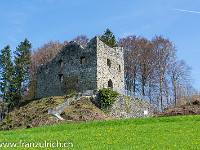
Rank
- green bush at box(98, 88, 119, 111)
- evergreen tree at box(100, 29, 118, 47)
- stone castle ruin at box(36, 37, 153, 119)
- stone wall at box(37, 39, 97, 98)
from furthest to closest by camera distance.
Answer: evergreen tree at box(100, 29, 118, 47)
stone wall at box(37, 39, 97, 98)
stone castle ruin at box(36, 37, 153, 119)
green bush at box(98, 88, 119, 111)

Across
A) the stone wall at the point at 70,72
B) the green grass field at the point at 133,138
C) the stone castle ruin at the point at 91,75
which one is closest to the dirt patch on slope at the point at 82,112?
the stone castle ruin at the point at 91,75

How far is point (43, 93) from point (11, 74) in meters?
4.58

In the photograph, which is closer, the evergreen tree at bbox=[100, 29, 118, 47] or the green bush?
the green bush

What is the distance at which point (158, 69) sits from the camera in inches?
1195

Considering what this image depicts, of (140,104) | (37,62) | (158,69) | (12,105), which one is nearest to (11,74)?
(12,105)

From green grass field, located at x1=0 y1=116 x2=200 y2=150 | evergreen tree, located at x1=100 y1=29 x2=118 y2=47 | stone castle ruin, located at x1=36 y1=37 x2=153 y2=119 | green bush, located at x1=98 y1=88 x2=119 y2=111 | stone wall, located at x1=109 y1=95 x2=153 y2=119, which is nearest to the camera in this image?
green grass field, located at x1=0 y1=116 x2=200 y2=150

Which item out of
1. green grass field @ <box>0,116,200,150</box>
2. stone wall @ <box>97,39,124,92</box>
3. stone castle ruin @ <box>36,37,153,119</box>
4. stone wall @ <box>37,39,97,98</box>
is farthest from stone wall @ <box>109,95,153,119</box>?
green grass field @ <box>0,116,200,150</box>

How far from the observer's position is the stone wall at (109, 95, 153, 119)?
22000 millimetres

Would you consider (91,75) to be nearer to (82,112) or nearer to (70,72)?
(70,72)

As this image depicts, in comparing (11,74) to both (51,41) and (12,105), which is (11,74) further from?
(51,41)

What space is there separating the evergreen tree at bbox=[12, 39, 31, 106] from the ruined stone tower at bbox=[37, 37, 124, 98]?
2.20 metres

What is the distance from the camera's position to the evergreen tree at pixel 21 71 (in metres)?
27.7

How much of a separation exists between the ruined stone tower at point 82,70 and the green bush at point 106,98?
4.19ft

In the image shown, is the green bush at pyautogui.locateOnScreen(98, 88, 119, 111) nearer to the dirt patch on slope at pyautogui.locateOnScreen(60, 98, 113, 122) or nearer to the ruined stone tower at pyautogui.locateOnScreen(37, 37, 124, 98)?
the dirt patch on slope at pyautogui.locateOnScreen(60, 98, 113, 122)
